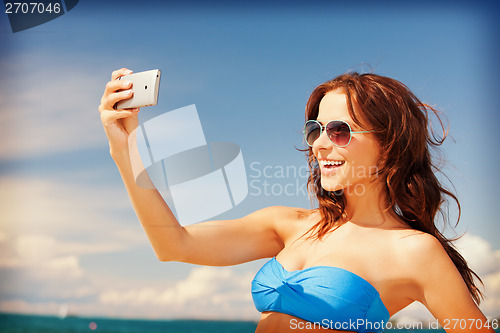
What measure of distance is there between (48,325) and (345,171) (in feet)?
56.0

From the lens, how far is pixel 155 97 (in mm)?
1784

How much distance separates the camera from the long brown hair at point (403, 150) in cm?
209

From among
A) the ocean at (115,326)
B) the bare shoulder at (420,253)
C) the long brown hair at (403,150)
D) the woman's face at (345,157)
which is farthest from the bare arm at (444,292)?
the ocean at (115,326)

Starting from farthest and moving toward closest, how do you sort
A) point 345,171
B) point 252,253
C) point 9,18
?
1. point 9,18
2. point 252,253
3. point 345,171

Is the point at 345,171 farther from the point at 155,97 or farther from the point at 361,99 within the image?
the point at 155,97

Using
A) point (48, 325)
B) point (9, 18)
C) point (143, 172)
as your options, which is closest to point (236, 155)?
point (143, 172)

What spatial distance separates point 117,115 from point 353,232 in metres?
1.13

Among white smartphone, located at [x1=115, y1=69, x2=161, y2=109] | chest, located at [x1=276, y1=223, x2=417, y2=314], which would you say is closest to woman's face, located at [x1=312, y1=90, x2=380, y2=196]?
chest, located at [x1=276, y1=223, x2=417, y2=314]

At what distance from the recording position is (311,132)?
2.23 meters

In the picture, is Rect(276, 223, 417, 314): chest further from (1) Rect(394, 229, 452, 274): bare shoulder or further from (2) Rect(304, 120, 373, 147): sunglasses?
(2) Rect(304, 120, 373, 147): sunglasses

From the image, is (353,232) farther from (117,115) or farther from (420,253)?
(117,115)

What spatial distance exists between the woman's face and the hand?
2.66ft

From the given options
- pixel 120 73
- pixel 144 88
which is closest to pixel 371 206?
pixel 144 88

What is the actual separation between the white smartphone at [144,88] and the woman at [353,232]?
0.10 feet
